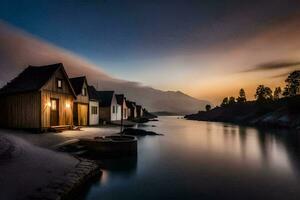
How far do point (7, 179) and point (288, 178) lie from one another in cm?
1520

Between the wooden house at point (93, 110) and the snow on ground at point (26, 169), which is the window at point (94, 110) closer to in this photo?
the wooden house at point (93, 110)

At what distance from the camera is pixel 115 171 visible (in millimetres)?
13812

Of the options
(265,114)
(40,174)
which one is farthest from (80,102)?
(265,114)

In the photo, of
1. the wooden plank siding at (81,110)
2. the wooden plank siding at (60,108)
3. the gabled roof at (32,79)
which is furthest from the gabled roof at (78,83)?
the gabled roof at (32,79)

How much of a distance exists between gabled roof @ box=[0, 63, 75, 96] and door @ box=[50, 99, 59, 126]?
2362 millimetres

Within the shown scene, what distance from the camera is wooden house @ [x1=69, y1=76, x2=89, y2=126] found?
32522 mm

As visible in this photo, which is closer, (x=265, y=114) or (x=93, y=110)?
(x=93, y=110)

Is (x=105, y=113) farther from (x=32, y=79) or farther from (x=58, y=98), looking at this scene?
(x=32, y=79)

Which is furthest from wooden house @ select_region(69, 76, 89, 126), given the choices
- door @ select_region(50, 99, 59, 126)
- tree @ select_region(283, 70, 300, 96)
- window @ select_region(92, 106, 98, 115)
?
tree @ select_region(283, 70, 300, 96)

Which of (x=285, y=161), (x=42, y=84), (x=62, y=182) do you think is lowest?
(x=285, y=161)

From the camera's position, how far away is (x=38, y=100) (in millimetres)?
21734

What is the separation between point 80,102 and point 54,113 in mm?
9515

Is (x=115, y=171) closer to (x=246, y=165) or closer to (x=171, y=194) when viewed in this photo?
(x=171, y=194)

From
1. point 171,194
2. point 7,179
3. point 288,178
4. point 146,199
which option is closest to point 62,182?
point 7,179
